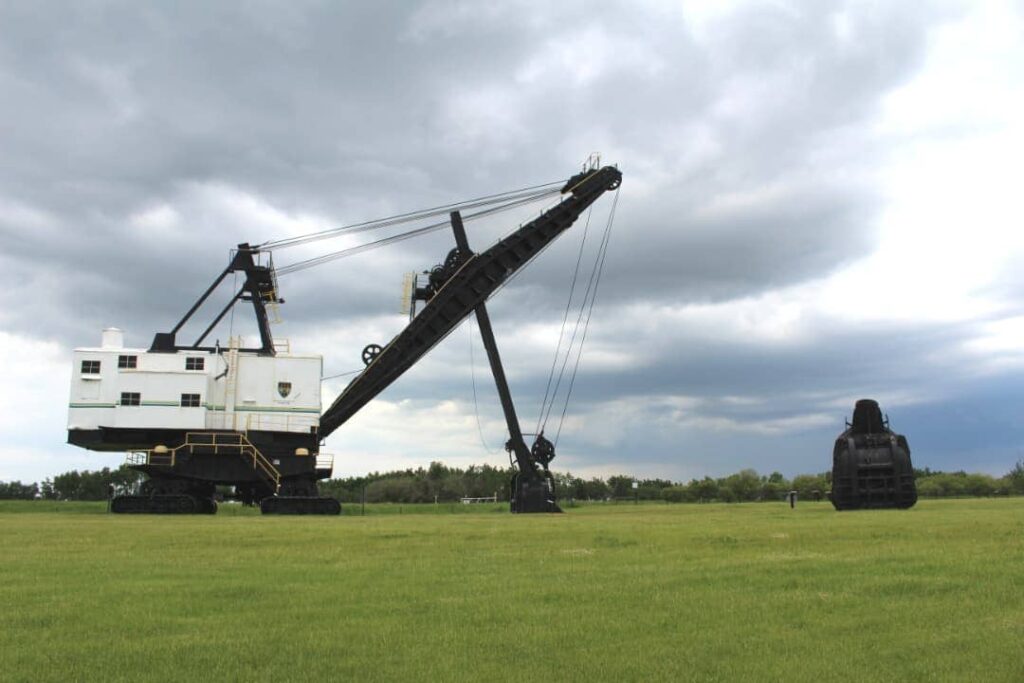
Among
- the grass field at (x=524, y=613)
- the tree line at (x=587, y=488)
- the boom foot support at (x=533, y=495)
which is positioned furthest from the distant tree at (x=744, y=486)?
the grass field at (x=524, y=613)

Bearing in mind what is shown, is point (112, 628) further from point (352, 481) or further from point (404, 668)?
point (352, 481)

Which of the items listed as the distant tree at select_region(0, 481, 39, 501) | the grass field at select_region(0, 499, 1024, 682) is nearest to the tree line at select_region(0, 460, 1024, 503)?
the distant tree at select_region(0, 481, 39, 501)

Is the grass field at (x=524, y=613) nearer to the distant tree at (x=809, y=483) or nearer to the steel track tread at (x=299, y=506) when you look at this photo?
the steel track tread at (x=299, y=506)

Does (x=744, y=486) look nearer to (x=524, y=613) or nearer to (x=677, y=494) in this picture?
(x=677, y=494)

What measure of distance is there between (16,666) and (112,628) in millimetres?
1195

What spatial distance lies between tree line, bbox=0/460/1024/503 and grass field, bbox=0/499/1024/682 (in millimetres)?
49773

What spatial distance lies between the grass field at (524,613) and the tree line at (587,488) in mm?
49773

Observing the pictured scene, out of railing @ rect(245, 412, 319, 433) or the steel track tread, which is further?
railing @ rect(245, 412, 319, 433)

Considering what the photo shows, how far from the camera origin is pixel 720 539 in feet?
48.0

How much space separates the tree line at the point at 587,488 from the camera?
72938 millimetres

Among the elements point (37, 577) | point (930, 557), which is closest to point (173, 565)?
point (37, 577)

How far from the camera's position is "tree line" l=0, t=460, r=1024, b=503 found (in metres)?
72.9

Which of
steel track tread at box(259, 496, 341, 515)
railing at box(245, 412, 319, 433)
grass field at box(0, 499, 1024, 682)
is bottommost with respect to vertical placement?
grass field at box(0, 499, 1024, 682)

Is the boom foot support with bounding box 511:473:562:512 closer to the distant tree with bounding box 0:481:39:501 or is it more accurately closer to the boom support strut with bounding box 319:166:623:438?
the boom support strut with bounding box 319:166:623:438
